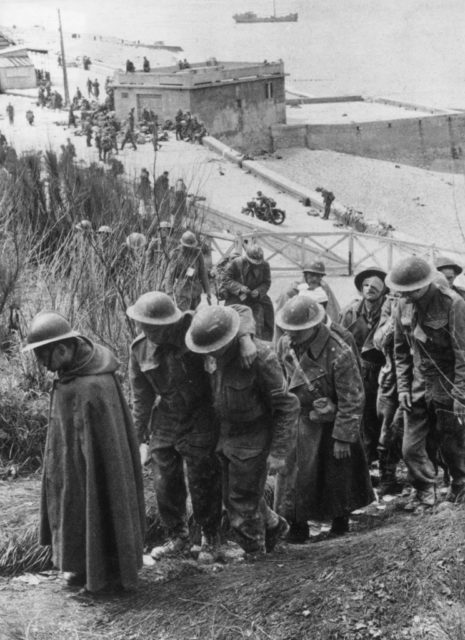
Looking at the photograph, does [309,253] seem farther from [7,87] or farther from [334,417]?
[7,87]

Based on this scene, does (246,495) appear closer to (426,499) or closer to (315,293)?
(426,499)

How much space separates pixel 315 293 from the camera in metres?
8.16

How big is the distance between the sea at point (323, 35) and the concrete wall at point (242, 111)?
52.9 ft

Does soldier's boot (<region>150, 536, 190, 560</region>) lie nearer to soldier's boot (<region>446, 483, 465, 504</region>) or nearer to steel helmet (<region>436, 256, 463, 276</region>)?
soldier's boot (<region>446, 483, 465, 504</region>)

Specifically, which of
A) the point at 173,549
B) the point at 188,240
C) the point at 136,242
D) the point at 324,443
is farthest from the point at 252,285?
the point at 173,549

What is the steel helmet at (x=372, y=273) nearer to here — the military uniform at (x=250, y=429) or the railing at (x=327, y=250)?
the military uniform at (x=250, y=429)

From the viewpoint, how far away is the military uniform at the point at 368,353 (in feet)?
24.7

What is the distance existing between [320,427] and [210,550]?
1076 mm

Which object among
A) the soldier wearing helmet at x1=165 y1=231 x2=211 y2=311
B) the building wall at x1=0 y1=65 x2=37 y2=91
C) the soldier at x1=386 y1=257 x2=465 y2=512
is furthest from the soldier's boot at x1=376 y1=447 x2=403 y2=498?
the building wall at x1=0 y1=65 x2=37 y2=91

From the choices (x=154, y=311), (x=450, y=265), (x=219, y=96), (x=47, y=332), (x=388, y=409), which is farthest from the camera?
(x=219, y=96)

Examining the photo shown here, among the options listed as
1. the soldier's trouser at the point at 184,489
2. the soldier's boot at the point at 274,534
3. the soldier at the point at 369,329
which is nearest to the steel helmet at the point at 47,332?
the soldier's trouser at the point at 184,489

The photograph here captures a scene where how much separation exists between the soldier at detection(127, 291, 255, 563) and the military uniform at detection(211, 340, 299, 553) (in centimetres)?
17

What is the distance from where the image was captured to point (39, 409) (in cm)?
779

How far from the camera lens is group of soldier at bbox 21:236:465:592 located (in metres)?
4.98
